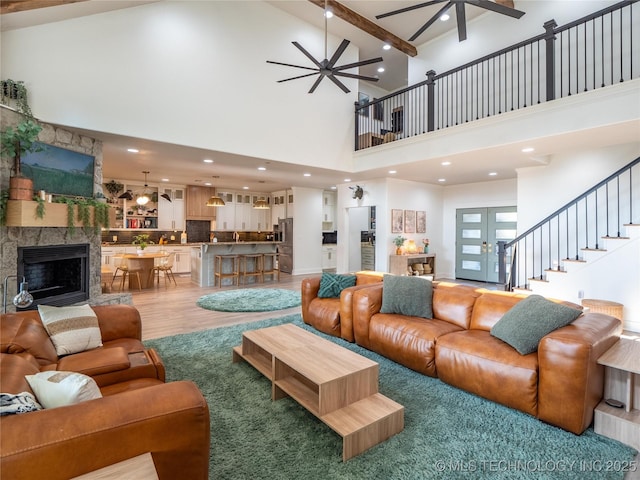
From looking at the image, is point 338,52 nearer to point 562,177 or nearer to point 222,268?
point 562,177

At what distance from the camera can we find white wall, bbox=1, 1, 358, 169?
4066 mm

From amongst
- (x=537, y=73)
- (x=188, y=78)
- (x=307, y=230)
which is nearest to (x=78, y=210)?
(x=188, y=78)

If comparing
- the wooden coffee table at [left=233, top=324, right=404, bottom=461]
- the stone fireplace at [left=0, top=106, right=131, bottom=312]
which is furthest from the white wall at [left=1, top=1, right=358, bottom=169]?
the wooden coffee table at [left=233, top=324, right=404, bottom=461]

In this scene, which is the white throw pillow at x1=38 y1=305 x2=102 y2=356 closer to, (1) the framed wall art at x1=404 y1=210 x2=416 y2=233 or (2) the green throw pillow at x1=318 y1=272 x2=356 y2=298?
(2) the green throw pillow at x1=318 y1=272 x2=356 y2=298

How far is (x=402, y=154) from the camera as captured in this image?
20.1ft

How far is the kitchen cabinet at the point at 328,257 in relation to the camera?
10.7 metres

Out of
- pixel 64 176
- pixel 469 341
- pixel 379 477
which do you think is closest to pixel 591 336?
pixel 469 341

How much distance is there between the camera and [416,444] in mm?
2020

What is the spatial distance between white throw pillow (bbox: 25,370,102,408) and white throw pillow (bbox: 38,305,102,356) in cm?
107

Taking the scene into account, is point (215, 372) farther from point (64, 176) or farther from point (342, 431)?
point (64, 176)

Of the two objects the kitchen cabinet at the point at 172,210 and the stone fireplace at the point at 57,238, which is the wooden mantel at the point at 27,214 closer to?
the stone fireplace at the point at 57,238

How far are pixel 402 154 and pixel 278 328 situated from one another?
440 centimetres

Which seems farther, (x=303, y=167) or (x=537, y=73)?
(x=303, y=167)

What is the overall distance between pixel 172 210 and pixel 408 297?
863cm
